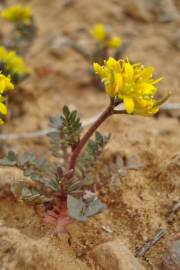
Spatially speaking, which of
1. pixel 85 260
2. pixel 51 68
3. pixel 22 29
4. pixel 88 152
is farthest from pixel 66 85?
pixel 85 260

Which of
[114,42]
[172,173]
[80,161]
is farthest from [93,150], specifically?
[114,42]

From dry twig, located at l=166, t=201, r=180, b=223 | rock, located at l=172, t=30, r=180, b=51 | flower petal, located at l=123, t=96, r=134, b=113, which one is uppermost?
rock, located at l=172, t=30, r=180, b=51

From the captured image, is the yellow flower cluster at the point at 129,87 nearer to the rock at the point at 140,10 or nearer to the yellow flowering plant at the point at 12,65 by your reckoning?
the yellow flowering plant at the point at 12,65

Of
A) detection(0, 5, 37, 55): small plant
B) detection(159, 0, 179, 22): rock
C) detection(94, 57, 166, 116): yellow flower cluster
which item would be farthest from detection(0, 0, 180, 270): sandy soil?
detection(94, 57, 166, 116): yellow flower cluster

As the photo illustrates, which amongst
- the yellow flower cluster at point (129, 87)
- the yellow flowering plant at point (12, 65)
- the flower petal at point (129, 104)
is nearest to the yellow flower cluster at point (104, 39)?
the yellow flowering plant at point (12, 65)

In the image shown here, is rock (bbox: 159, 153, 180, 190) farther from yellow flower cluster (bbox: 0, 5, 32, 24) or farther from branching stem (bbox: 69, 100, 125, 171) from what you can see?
yellow flower cluster (bbox: 0, 5, 32, 24)

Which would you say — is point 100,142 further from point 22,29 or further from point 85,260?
point 22,29

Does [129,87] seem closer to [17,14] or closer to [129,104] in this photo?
[129,104]
